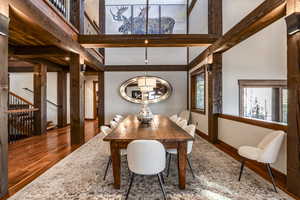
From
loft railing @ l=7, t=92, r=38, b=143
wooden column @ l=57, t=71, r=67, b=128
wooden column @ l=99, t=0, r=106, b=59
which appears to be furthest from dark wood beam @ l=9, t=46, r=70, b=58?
wooden column @ l=57, t=71, r=67, b=128

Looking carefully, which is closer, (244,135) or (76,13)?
(244,135)

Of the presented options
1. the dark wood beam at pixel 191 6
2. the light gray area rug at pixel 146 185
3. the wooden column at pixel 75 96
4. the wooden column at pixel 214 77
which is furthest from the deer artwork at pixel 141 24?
the light gray area rug at pixel 146 185

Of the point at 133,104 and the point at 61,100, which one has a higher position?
the point at 61,100

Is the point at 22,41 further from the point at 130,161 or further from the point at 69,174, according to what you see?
the point at 130,161

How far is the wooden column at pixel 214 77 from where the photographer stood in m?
4.07

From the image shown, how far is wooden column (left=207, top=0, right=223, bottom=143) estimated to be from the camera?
4.07 metres

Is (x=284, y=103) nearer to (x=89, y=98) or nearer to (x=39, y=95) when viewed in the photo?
(x=39, y=95)

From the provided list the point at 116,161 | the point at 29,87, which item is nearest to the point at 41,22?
the point at 116,161

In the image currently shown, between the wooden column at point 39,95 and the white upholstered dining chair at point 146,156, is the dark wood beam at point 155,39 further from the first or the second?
the white upholstered dining chair at point 146,156

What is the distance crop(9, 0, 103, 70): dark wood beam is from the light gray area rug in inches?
90.3

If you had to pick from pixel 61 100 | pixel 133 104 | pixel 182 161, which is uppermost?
pixel 61 100

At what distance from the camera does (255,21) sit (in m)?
2.61

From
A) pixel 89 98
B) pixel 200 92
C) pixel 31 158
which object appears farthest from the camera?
pixel 89 98

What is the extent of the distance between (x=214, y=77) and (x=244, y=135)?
5.28 feet
